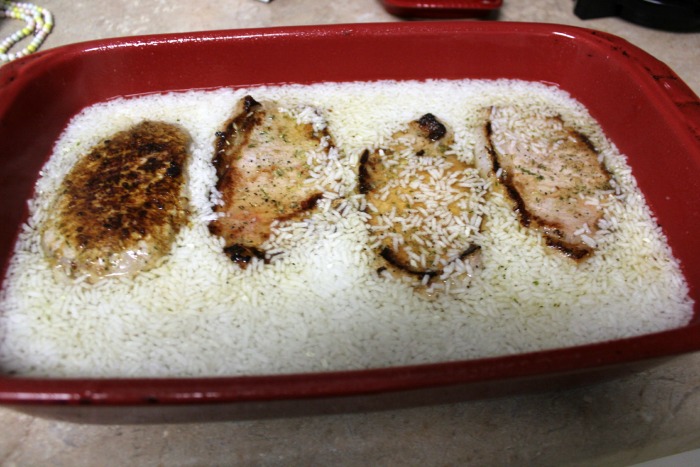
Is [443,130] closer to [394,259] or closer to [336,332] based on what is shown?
[394,259]

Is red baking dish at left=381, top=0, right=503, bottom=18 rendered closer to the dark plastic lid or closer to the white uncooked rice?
the dark plastic lid

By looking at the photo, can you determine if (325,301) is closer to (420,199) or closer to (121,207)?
(420,199)

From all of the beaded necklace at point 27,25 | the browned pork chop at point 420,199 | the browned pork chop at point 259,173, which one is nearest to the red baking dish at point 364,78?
the browned pork chop at point 259,173

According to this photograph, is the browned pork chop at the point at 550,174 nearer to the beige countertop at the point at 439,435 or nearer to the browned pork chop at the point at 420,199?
the browned pork chop at the point at 420,199

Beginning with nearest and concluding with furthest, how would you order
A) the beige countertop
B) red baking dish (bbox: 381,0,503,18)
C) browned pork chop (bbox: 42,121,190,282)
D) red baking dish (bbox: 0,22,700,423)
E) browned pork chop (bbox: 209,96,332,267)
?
red baking dish (bbox: 0,22,700,423) < the beige countertop < browned pork chop (bbox: 42,121,190,282) < browned pork chop (bbox: 209,96,332,267) < red baking dish (bbox: 381,0,503,18)

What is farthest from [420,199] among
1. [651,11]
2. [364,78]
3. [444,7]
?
[651,11]

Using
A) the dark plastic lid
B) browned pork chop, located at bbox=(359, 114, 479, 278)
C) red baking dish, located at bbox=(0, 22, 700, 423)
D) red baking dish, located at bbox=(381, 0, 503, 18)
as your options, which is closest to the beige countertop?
red baking dish, located at bbox=(0, 22, 700, 423)
